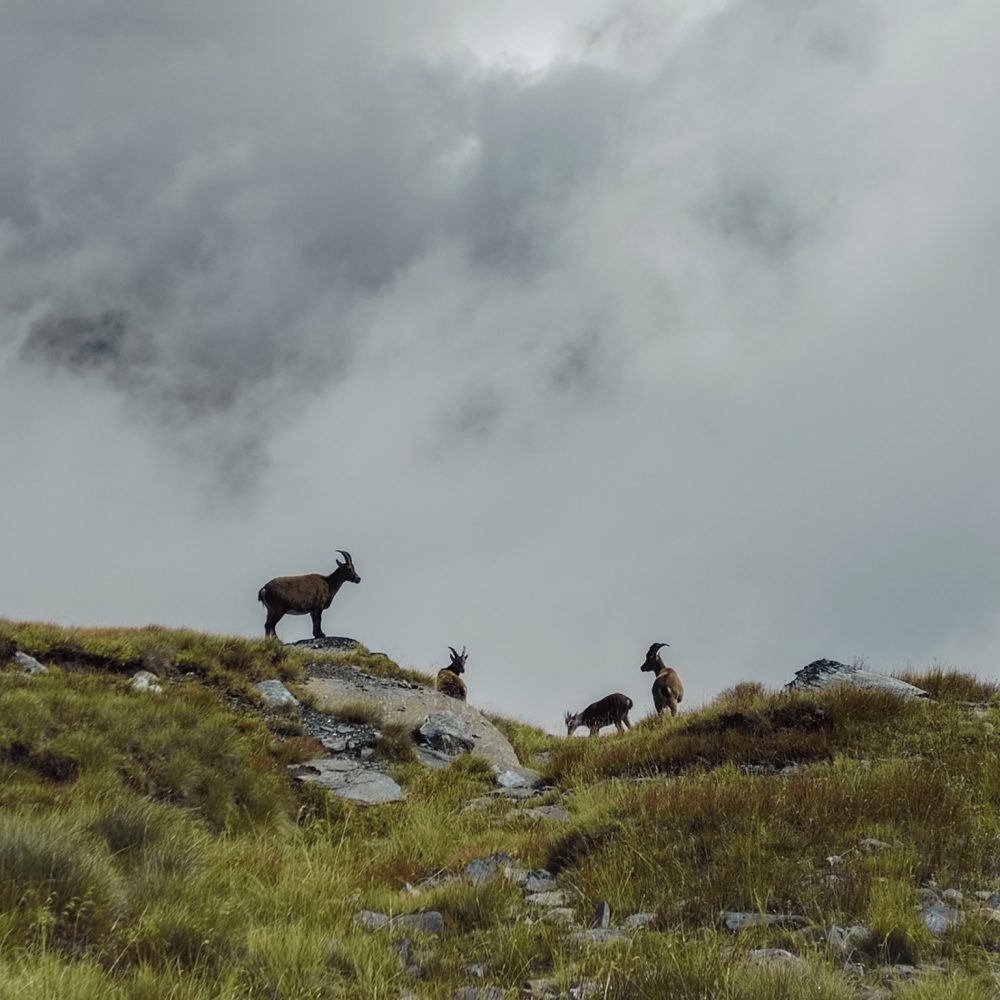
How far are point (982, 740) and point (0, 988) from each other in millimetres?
10812

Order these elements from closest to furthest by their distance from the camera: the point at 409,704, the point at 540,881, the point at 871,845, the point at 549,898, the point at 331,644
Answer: the point at 549,898 < the point at 871,845 < the point at 540,881 < the point at 409,704 < the point at 331,644

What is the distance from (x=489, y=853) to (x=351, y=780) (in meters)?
4.86

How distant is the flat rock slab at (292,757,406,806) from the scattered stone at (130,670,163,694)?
280 centimetres

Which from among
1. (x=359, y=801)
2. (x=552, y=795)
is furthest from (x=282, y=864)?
(x=552, y=795)

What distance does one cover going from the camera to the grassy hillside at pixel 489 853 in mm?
4828

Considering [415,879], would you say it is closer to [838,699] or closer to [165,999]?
[165,999]

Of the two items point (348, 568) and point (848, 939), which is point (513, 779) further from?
point (348, 568)

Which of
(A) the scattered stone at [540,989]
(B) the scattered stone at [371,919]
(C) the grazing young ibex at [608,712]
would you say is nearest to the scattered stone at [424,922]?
(B) the scattered stone at [371,919]

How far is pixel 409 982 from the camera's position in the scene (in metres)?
5.03

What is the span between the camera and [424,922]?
6.11m

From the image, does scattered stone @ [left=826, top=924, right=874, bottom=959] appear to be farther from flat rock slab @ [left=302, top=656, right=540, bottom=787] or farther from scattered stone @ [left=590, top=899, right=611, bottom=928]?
flat rock slab @ [left=302, top=656, right=540, bottom=787]

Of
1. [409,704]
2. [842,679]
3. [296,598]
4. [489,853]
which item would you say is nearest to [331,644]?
[296,598]

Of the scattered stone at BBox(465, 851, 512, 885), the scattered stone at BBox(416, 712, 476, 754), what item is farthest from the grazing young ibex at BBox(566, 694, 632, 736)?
the scattered stone at BBox(465, 851, 512, 885)

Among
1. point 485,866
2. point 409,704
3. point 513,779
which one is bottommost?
point 485,866
